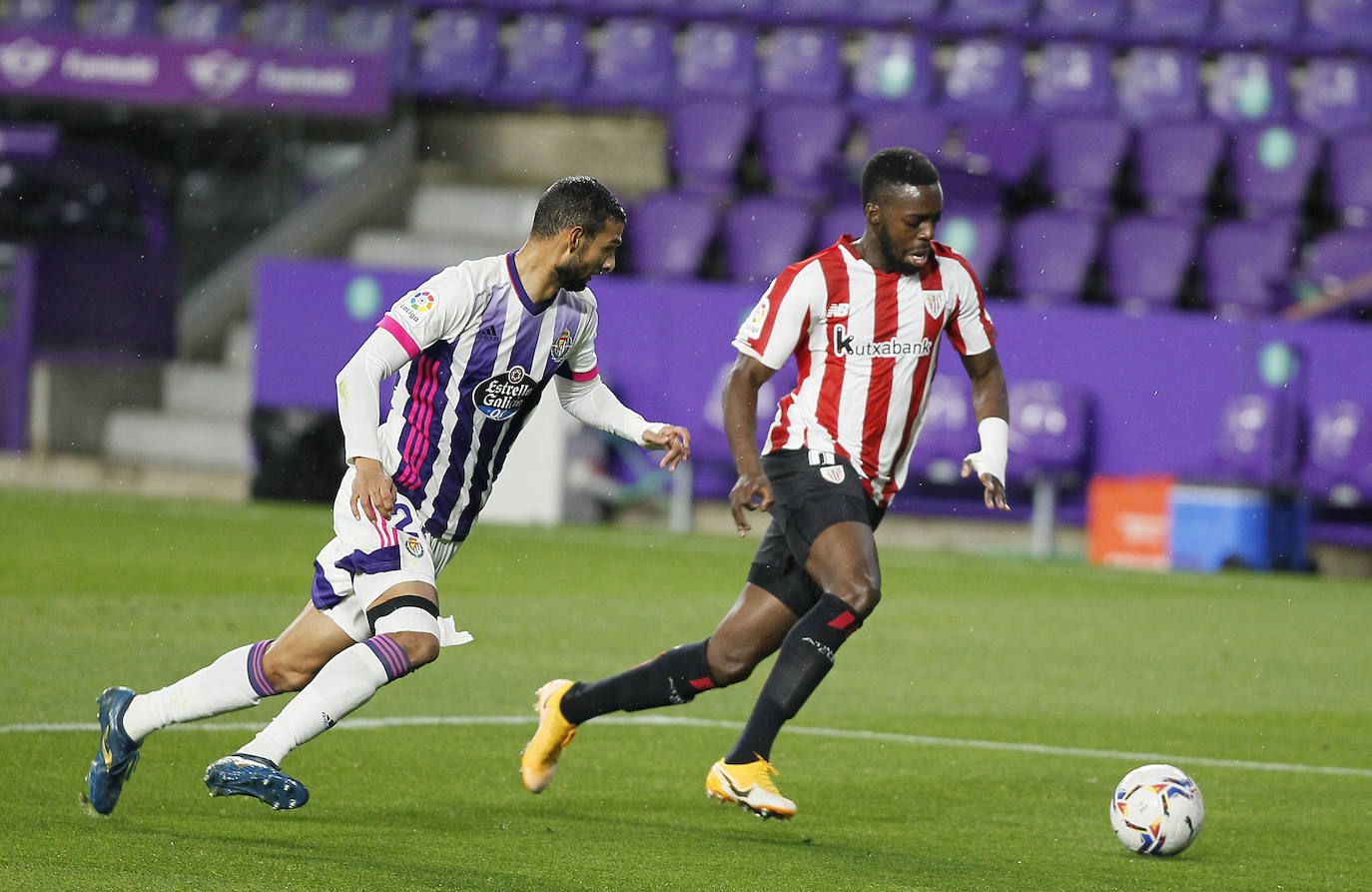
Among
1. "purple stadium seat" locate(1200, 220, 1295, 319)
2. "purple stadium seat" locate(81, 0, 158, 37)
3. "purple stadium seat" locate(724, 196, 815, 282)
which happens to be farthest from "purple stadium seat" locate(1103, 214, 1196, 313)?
"purple stadium seat" locate(81, 0, 158, 37)

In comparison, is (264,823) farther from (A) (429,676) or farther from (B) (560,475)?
(B) (560,475)

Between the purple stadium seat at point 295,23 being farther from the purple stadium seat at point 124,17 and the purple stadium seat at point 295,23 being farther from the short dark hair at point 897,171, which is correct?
the short dark hair at point 897,171

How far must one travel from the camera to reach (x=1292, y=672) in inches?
354

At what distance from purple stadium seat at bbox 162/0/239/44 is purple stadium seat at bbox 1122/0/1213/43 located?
27.3 feet

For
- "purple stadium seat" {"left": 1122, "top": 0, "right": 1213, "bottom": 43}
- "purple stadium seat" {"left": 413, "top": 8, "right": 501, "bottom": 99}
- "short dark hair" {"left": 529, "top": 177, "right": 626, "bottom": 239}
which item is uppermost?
"purple stadium seat" {"left": 1122, "top": 0, "right": 1213, "bottom": 43}

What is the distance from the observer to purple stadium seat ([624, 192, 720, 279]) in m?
16.0

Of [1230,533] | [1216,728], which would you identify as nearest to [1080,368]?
[1230,533]

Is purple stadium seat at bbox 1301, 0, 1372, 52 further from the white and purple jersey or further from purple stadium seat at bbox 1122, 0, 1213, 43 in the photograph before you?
the white and purple jersey

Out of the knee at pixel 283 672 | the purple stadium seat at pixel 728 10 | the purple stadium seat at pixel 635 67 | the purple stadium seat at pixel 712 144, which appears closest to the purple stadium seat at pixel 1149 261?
the purple stadium seat at pixel 712 144

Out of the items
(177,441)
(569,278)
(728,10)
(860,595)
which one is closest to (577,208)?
(569,278)

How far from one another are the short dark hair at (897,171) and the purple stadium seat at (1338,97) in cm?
1272

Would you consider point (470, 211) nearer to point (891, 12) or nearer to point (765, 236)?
point (765, 236)

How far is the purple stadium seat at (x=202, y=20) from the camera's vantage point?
18.3 m

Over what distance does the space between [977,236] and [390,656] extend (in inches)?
457
